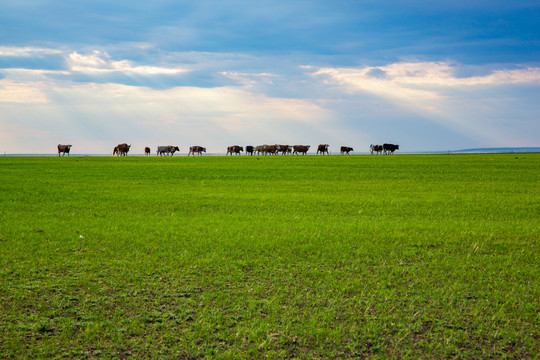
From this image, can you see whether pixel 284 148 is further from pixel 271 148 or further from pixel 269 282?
pixel 269 282

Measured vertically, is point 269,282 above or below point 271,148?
below

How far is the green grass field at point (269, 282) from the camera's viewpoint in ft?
17.6

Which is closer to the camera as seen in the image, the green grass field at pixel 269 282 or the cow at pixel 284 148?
the green grass field at pixel 269 282

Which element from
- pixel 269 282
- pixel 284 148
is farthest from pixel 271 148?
pixel 269 282

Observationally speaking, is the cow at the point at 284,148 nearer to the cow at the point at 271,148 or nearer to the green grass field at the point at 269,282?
the cow at the point at 271,148

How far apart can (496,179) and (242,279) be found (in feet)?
81.4

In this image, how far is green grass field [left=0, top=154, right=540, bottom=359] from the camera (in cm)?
537

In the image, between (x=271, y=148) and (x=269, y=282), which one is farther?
(x=271, y=148)

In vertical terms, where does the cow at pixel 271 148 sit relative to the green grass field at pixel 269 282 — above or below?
above

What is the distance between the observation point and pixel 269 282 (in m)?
7.38

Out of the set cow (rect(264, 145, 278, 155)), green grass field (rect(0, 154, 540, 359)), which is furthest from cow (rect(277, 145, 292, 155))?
green grass field (rect(0, 154, 540, 359))

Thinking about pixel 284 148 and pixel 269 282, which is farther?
pixel 284 148

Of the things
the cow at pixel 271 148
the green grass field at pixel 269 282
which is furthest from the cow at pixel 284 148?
the green grass field at pixel 269 282

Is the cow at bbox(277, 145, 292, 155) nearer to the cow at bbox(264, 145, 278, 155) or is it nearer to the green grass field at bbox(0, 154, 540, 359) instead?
the cow at bbox(264, 145, 278, 155)
